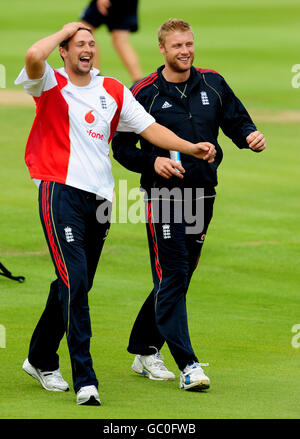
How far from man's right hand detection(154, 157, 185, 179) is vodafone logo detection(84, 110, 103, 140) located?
0.49m

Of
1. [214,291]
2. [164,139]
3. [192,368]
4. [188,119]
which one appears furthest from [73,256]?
[214,291]

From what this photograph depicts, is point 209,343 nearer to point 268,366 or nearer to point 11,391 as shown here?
point 268,366

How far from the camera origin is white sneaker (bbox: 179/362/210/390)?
7.21 metres

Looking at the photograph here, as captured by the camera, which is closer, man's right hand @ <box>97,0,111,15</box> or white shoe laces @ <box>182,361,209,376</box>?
white shoe laces @ <box>182,361,209,376</box>

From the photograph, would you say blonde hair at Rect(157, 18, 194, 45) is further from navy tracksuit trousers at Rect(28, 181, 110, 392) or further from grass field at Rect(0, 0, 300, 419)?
grass field at Rect(0, 0, 300, 419)

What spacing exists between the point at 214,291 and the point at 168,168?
3.36 m

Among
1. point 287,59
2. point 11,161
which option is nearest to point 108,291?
point 11,161

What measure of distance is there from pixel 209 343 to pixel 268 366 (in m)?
0.81

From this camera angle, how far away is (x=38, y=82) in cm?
694

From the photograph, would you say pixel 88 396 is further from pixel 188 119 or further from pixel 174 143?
pixel 188 119

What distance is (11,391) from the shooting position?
280 inches

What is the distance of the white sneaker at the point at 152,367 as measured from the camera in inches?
305

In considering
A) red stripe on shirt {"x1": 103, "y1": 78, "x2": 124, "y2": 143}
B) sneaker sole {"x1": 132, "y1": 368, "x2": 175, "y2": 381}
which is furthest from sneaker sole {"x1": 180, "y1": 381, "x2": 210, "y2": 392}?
red stripe on shirt {"x1": 103, "y1": 78, "x2": 124, "y2": 143}

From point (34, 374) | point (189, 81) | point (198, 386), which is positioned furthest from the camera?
point (189, 81)
